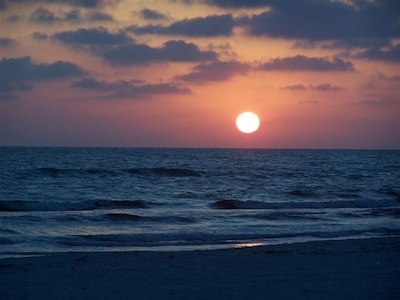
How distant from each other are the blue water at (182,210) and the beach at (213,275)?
307cm

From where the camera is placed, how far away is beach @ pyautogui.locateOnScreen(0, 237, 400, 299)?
945cm

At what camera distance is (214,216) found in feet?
82.0

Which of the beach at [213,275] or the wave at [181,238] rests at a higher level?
the beach at [213,275]

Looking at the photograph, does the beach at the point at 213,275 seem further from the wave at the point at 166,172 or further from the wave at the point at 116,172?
the wave at the point at 166,172

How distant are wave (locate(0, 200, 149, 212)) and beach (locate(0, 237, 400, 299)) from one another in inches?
611

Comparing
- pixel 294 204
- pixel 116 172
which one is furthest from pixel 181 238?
pixel 116 172

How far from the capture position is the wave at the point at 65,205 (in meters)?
28.4

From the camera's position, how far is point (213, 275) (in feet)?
36.2

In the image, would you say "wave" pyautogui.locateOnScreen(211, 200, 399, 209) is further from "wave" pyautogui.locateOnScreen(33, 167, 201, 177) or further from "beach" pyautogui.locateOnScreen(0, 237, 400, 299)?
"wave" pyautogui.locateOnScreen(33, 167, 201, 177)

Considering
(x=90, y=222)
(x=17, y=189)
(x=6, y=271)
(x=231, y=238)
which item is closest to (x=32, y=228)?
(x=90, y=222)

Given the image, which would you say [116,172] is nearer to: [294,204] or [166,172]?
[166,172]

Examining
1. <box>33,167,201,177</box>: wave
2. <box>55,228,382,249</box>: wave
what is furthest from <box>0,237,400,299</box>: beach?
<box>33,167,201,177</box>: wave

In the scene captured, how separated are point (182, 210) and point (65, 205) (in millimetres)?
5887

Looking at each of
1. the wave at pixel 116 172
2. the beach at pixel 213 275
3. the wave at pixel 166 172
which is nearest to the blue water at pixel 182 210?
the wave at pixel 116 172
